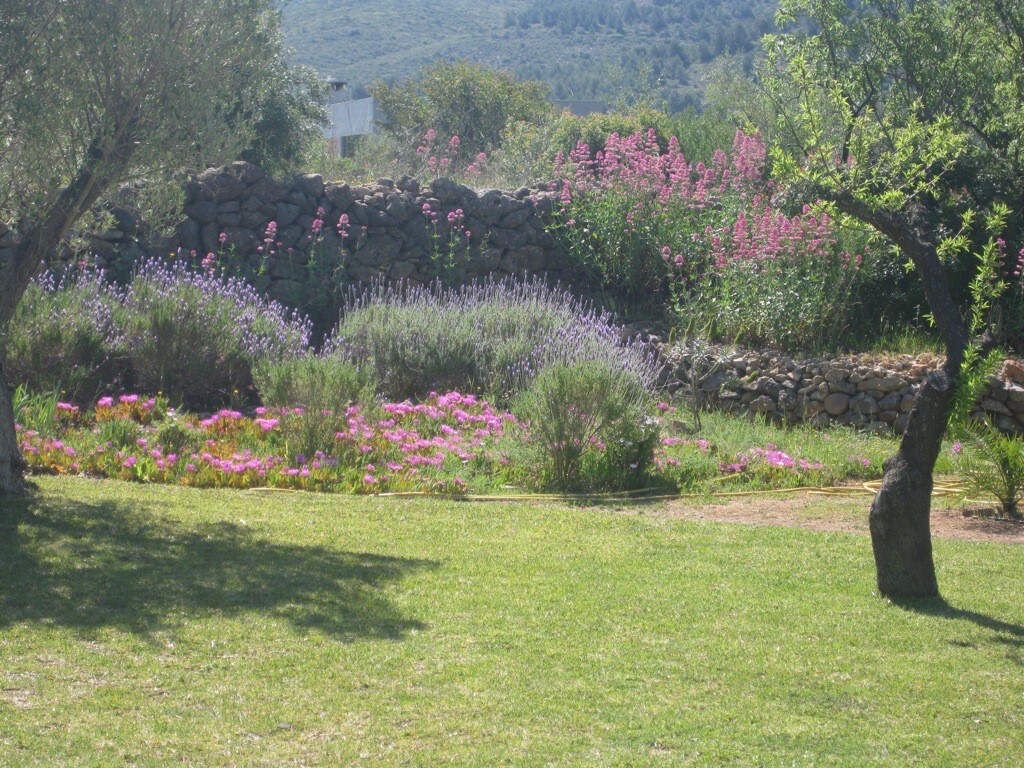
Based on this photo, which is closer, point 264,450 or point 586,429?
point 586,429

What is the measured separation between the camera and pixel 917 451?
519 centimetres

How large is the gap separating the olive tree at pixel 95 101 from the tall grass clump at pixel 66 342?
283 centimetres

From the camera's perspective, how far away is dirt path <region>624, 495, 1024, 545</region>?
713 cm

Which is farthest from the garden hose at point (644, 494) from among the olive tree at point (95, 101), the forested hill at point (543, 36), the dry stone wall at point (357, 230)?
the forested hill at point (543, 36)

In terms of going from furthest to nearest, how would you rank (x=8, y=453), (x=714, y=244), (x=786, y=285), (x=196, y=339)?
1. (x=714, y=244)
2. (x=786, y=285)
3. (x=196, y=339)
4. (x=8, y=453)

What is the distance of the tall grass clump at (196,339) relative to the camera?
1027 cm

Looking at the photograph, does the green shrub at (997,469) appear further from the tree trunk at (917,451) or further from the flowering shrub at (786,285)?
the flowering shrub at (786,285)

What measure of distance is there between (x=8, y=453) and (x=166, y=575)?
70.1 inches

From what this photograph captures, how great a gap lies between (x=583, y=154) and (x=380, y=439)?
729cm

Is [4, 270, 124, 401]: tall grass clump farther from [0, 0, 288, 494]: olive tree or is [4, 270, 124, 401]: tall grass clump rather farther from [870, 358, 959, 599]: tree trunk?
[870, 358, 959, 599]: tree trunk

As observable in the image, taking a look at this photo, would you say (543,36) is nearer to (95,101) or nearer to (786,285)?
(786,285)

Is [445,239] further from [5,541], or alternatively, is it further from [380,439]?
[5,541]

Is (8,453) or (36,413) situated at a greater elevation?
(8,453)

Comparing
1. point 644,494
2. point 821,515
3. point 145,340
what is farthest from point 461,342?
point 821,515
